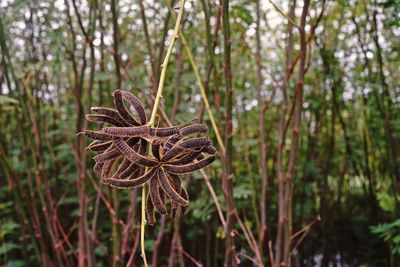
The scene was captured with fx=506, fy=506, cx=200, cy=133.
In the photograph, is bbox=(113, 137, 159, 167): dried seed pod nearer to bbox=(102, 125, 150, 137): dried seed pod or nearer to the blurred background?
bbox=(102, 125, 150, 137): dried seed pod

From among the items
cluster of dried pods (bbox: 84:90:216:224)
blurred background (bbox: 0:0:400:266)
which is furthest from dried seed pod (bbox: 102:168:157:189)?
blurred background (bbox: 0:0:400:266)

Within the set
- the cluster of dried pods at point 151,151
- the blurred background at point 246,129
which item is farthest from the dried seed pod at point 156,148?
the blurred background at point 246,129

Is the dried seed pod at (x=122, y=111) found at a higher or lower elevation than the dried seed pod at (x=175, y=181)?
higher

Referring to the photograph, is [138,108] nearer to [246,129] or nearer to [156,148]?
[156,148]

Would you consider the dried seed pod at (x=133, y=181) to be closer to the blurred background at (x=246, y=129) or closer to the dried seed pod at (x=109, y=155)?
the dried seed pod at (x=109, y=155)

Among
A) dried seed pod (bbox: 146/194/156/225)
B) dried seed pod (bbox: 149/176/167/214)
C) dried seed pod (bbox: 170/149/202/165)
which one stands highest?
dried seed pod (bbox: 170/149/202/165)

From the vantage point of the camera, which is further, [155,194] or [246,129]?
[246,129]

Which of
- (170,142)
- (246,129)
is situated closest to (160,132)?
(170,142)

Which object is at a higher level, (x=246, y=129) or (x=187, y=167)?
(x=246, y=129)
